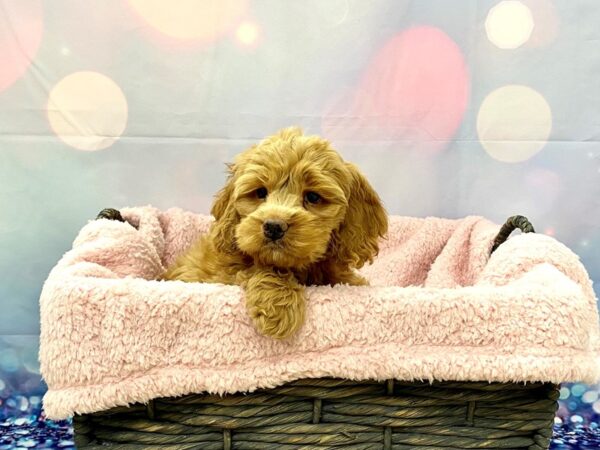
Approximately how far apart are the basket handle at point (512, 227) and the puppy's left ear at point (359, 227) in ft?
2.12

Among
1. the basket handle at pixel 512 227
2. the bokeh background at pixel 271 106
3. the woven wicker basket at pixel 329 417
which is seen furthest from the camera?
the bokeh background at pixel 271 106

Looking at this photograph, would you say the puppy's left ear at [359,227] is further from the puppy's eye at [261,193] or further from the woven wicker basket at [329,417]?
the woven wicker basket at [329,417]

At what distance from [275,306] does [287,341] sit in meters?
0.11

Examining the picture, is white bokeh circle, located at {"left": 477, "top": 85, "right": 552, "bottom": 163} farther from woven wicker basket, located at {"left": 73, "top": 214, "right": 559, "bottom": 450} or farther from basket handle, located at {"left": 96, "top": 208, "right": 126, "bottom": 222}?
basket handle, located at {"left": 96, "top": 208, "right": 126, "bottom": 222}

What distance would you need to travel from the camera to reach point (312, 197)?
73.3 inches

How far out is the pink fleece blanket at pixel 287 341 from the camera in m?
1.62

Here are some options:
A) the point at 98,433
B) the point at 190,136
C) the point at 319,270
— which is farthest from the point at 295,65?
the point at 98,433

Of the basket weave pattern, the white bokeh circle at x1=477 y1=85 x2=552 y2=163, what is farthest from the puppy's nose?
the white bokeh circle at x1=477 y1=85 x2=552 y2=163

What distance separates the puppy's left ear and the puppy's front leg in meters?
0.28

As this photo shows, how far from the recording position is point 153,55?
286cm

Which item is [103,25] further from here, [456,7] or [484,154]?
[484,154]

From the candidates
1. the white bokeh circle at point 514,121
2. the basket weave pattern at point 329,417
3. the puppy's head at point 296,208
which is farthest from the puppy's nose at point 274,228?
the white bokeh circle at point 514,121

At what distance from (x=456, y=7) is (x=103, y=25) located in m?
1.61

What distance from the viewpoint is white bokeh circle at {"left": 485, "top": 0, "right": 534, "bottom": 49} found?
2855 millimetres
